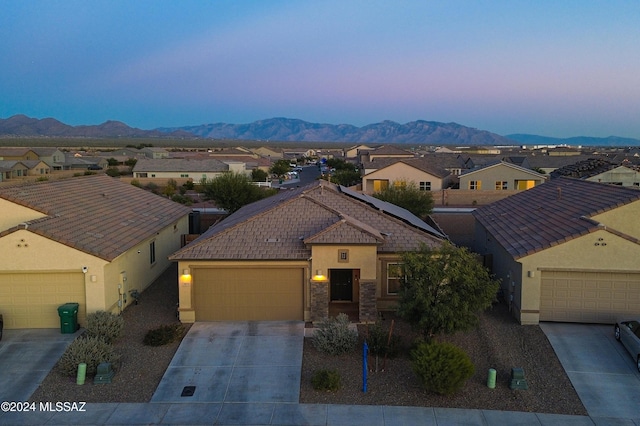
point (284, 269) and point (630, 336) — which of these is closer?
point (630, 336)

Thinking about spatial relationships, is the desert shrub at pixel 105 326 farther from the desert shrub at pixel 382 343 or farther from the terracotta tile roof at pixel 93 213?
the desert shrub at pixel 382 343

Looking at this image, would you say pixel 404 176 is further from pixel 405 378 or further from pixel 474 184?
pixel 405 378

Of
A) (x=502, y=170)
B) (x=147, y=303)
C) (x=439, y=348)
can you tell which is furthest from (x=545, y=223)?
(x=502, y=170)

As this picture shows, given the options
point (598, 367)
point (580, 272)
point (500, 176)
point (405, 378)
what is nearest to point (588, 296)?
point (580, 272)

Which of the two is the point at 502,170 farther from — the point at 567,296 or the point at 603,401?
the point at 603,401

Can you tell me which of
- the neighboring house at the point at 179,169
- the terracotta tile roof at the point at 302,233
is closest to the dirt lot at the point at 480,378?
the terracotta tile roof at the point at 302,233

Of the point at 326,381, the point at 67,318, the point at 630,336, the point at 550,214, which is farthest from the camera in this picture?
the point at 550,214
